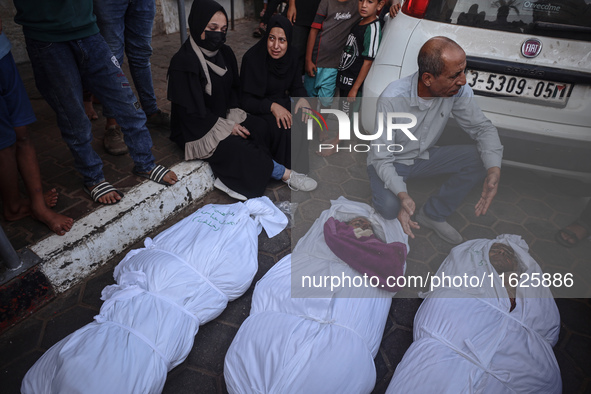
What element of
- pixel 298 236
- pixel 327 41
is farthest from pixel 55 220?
pixel 327 41

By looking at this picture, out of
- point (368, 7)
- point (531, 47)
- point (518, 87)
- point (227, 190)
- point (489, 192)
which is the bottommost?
point (227, 190)

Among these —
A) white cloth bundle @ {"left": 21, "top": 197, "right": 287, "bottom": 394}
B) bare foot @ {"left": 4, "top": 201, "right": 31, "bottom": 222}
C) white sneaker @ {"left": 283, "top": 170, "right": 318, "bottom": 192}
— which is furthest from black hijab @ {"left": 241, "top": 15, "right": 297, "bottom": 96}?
bare foot @ {"left": 4, "top": 201, "right": 31, "bottom": 222}

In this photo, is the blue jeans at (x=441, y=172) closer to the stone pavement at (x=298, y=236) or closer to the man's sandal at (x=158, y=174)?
the stone pavement at (x=298, y=236)

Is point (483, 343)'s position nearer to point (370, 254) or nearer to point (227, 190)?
point (370, 254)

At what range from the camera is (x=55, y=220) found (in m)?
2.22

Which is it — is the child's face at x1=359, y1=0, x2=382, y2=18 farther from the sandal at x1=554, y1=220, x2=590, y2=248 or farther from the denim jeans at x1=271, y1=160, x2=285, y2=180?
the sandal at x1=554, y1=220, x2=590, y2=248

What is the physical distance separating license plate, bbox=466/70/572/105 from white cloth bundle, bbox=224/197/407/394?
1.64 metres

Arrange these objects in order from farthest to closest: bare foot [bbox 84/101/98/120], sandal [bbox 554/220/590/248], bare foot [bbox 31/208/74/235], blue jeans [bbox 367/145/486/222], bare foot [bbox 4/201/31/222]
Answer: bare foot [bbox 84/101/98/120]
sandal [bbox 554/220/590/248]
blue jeans [bbox 367/145/486/222]
bare foot [bbox 4/201/31/222]
bare foot [bbox 31/208/74/235]

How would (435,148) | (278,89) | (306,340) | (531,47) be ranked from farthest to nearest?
(278,89), (435,148), (531,47), (306,340)

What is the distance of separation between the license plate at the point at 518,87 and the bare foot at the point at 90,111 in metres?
3.23

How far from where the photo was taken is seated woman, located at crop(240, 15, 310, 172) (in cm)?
304

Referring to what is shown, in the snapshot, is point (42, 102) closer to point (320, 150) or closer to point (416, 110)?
point (320, 150)

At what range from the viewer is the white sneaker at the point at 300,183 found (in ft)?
10.3

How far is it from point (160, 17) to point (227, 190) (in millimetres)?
4619
